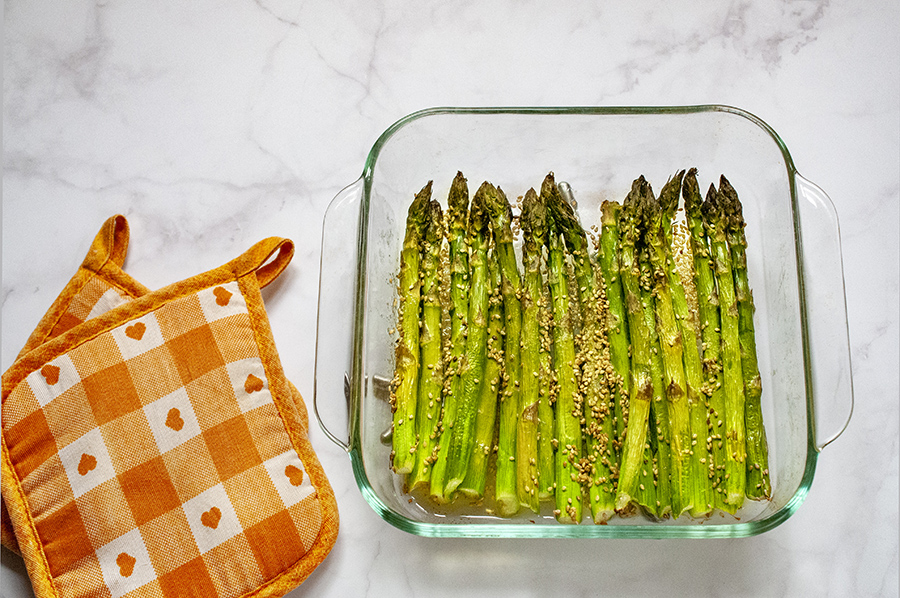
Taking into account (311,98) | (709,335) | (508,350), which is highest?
(311,98)

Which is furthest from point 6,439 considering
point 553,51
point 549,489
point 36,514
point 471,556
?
point 553,51

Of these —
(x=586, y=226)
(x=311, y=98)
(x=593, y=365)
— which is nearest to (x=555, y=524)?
(x=593, y=365)

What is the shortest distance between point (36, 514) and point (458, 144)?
3.83ft

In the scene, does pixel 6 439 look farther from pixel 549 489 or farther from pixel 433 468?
pixel 549 489

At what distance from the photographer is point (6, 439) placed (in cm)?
142

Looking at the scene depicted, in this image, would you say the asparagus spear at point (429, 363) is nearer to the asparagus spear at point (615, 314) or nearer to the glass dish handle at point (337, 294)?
the glass dish handle at point (337, 294)

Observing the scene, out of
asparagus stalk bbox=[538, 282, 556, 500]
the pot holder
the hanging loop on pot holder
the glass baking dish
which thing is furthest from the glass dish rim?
the hanging loop on pot holder

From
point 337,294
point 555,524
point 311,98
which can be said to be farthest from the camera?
point 311,98

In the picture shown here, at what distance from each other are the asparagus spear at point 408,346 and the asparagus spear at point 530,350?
0.22 metres

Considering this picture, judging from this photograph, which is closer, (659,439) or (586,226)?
(659,439)

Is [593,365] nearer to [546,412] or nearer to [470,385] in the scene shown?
[546,412]

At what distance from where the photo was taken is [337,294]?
4.92 ft

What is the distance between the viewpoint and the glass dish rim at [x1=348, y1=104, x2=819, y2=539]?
1280 mm

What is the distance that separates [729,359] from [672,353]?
12 centimetres
